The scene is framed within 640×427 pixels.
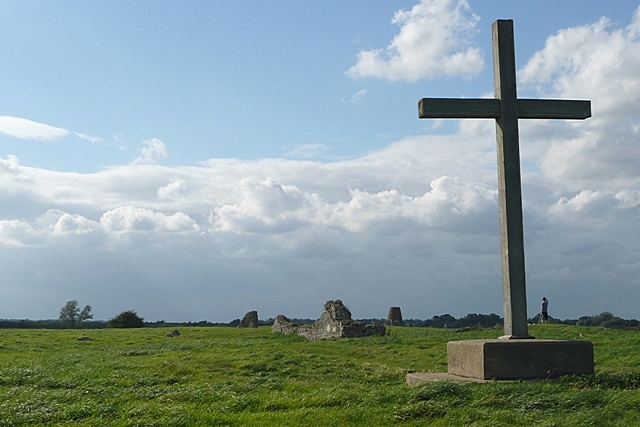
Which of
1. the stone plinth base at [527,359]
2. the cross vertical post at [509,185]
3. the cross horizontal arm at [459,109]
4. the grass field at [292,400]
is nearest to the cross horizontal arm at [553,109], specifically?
the cross vertical post at [509,185]

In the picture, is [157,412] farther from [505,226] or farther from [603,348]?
[603,348]

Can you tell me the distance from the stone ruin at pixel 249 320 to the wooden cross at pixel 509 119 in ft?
108

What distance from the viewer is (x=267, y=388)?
918 cm

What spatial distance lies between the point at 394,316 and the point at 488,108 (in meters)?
36.5

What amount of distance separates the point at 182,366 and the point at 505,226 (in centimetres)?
694

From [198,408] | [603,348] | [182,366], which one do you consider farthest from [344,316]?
[198,408]

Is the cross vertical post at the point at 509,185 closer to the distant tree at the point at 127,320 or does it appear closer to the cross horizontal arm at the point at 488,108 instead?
the cross horizontal arm at the point at 488,108

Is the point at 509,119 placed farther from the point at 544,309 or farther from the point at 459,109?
the point at 544,309

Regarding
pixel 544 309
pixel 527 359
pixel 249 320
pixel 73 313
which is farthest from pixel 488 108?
pixel 73 313

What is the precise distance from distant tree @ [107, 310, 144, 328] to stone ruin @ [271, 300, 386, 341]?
681 inches

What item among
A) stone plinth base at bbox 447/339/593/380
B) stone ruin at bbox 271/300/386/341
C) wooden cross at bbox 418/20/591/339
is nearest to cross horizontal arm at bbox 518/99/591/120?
wooden cross at bbox 418/20/591/339

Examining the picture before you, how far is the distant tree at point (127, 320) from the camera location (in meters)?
44.6

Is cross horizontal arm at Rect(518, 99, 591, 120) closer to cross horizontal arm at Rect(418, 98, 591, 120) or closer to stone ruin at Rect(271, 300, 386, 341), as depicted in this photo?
cross horizontal arm at Rect(418, 98, 591, 120)

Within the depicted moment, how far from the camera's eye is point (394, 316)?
45.3 m
